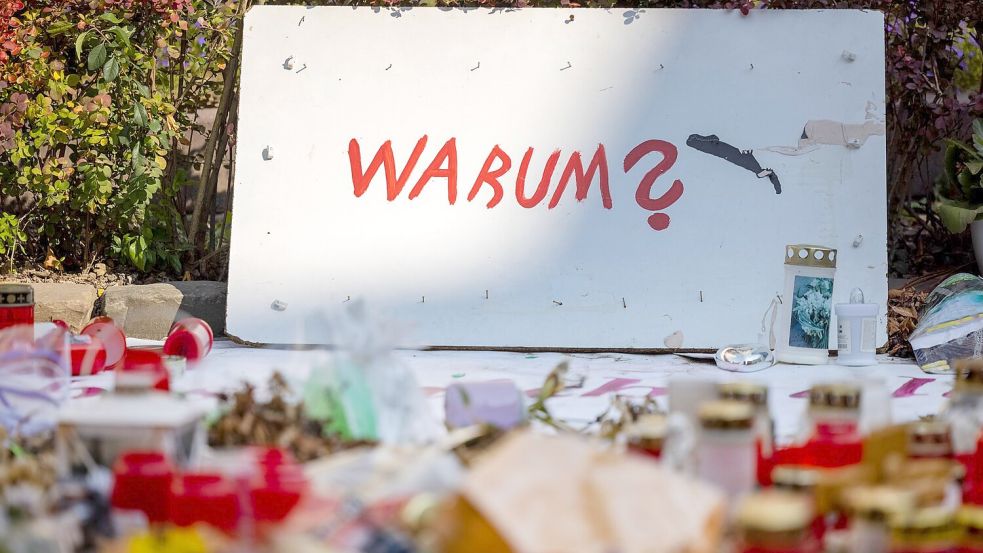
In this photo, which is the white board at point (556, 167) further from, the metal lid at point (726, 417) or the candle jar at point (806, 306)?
the metal lid at point (726, 417)

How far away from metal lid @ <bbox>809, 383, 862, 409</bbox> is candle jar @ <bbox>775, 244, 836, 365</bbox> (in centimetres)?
183

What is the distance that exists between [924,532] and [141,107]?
3.14 metres

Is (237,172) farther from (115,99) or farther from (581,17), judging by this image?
(581,17)

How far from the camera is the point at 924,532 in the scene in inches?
37.7

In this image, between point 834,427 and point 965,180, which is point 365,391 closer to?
point 834,427

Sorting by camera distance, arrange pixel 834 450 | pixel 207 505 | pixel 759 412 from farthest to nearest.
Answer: pixel 759 412 < pixel 834 450 < pixel 207 505

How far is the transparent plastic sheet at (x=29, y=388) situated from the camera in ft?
4.80

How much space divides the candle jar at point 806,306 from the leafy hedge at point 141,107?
82 centimetres

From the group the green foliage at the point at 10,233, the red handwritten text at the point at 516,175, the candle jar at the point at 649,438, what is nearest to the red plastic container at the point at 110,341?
the red handwritten text at the point at 516,175

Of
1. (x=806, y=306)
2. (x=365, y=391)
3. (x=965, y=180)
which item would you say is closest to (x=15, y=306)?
(x=365, y=391)

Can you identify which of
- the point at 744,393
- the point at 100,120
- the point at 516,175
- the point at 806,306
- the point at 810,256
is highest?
the point at 100,120

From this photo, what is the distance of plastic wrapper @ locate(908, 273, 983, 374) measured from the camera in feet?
9.52

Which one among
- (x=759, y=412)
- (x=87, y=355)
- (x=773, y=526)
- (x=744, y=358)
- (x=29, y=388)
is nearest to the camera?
(x=773, y=526)

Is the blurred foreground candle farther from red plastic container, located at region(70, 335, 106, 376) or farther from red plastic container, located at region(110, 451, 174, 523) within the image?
red plastic container, located at region(70, 335, 106, 376)
